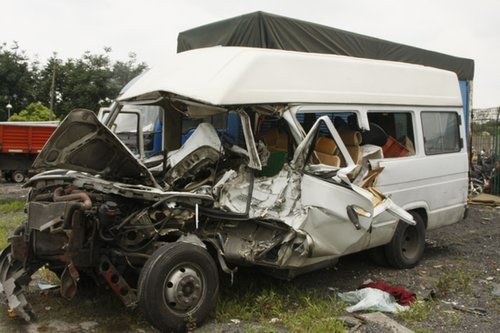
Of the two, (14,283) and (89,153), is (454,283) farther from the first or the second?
(14,283)

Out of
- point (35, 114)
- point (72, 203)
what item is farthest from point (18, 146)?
point (35, 114)

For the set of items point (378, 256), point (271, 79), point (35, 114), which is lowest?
point (378, 256)

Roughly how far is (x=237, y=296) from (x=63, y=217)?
1.89 m


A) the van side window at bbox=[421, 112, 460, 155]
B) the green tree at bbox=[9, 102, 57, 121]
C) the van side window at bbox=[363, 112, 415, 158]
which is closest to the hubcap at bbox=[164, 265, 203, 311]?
the van side window at bbox=[363, 112, 415, 158]

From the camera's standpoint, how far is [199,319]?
4391mm

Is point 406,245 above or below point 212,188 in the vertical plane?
below

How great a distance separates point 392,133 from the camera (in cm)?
639

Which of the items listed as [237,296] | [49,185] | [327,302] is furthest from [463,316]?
[49,185]

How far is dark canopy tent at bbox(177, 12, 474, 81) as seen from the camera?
7344 mm

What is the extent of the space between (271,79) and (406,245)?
306 cm

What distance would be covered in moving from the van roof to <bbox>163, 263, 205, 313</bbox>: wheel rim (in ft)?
4.78

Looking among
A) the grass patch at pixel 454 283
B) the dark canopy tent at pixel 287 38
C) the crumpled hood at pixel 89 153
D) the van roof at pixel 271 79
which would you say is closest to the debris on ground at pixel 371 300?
the grass patch at pixel 454 283

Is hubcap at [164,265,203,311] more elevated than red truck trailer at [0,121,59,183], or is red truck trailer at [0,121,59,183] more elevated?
red truck trailer at [0,121,59,183]

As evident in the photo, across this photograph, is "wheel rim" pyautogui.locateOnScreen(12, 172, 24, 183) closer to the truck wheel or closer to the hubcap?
the truck wheel
